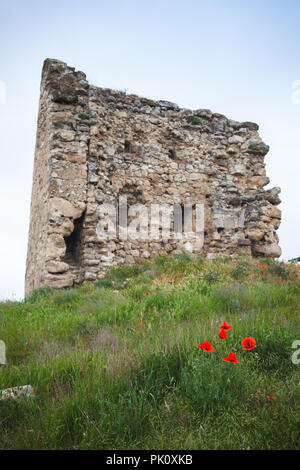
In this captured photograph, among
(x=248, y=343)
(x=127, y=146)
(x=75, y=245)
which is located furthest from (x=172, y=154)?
(x=248, y=343)

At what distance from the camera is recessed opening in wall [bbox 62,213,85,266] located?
23.8ft

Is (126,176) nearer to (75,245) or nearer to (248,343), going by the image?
(75,245)

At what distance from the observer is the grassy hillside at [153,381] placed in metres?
1.76

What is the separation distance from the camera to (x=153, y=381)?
89.3 inches

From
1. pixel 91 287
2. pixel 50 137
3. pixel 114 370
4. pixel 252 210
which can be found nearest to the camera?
pixel 114 370

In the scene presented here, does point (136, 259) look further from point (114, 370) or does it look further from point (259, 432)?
point (259, 432)

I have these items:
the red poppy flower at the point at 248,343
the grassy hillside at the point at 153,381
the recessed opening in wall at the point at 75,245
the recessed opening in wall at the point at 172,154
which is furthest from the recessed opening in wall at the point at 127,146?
the red poppy flower at the point at 248,343

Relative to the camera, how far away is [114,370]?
2361 millimetres

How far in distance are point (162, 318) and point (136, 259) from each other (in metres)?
3.85

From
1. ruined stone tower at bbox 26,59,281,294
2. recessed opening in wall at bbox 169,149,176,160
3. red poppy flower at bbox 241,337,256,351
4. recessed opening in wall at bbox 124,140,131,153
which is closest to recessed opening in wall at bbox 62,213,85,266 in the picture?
ruined stone tower at bbox 26,59,281,294

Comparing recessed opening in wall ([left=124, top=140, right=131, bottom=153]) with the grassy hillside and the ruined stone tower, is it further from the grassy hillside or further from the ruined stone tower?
the grassy hillside

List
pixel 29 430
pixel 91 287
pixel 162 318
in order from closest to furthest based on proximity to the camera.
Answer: pixel 29 430, pixel 162 318, pixel 91 287

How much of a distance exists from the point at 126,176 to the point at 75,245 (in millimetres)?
2046
